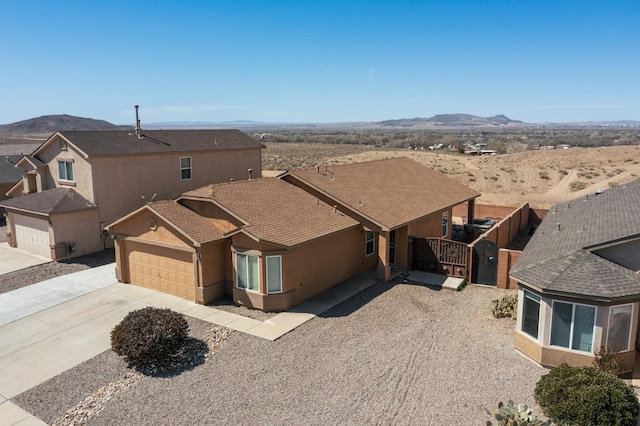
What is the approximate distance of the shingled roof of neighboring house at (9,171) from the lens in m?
35.9

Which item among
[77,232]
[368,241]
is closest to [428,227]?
[368,241]

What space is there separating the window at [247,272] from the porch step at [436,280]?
690 centimetres

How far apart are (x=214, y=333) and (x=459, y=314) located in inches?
328

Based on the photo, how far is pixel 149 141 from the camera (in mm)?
28641

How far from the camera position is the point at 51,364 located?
44.1 ft

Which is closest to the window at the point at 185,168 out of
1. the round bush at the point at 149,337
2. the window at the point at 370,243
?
the window at the point at 370,243

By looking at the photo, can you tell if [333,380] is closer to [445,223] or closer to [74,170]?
[445,223]

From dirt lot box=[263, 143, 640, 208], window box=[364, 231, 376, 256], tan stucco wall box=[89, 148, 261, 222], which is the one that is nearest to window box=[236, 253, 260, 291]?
window box=[364, 231, 376, 256]

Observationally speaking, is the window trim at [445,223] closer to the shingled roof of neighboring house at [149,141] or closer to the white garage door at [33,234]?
the shingled roof of neighboring house at [149,141]

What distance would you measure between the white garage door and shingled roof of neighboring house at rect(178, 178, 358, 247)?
10.3 meters

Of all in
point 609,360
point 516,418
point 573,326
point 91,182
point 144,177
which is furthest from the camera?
point 144,177

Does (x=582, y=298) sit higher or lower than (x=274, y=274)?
higher

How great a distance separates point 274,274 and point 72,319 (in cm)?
713

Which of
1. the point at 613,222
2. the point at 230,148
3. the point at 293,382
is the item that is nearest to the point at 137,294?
the point at 293,382
